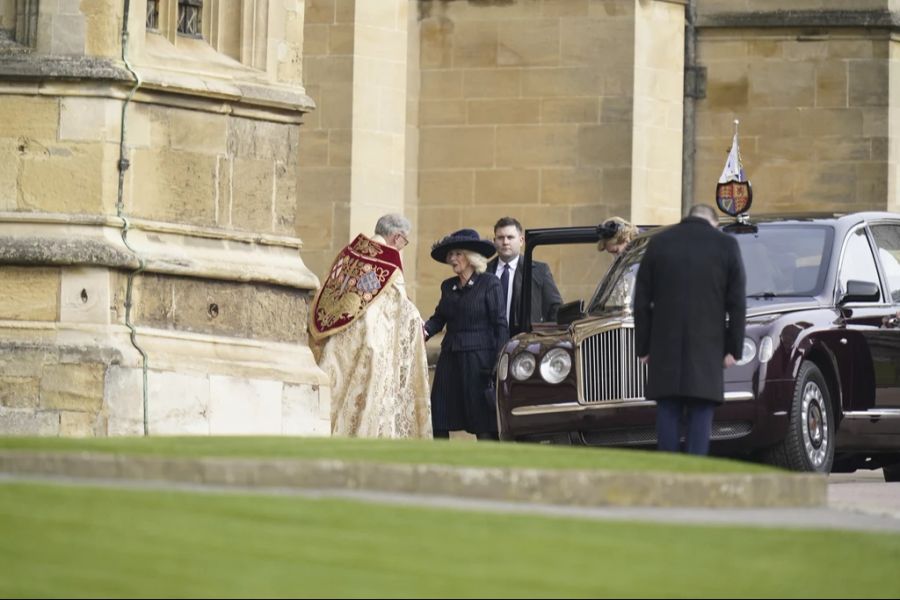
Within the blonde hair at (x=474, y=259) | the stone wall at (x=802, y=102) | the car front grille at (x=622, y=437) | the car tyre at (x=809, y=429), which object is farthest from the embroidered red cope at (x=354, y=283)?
the stone wall at (x=802, y=102)

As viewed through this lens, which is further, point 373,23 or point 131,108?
point 373,23

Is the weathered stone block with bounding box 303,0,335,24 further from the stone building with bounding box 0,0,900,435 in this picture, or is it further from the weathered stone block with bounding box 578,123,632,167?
the weathered stone block with bounding box 578,123,632,167

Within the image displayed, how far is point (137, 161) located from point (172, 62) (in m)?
0.75

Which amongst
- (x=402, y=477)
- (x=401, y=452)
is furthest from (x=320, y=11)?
(x=402, y=477)

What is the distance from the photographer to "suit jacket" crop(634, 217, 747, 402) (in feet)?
43.0

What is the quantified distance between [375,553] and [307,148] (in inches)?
527

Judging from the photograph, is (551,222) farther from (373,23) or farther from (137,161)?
(137,161)

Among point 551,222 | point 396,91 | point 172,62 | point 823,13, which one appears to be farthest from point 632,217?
point 172,62

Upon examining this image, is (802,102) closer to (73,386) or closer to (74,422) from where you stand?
(73,386)

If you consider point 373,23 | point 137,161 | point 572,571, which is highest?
point 373,23

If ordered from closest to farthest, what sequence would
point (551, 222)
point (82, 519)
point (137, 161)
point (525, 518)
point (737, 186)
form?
point (82, 519)
point (525, 518)
point (137, 161)
point (551, 222)
point (737, 186)

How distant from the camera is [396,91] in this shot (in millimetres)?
21500

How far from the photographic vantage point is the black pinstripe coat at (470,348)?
53.8ft

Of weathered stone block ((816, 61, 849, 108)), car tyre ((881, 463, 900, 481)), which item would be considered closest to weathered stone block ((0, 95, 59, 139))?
car tyre ((881, 463, 900, 481))
